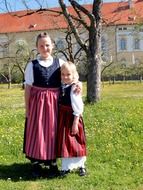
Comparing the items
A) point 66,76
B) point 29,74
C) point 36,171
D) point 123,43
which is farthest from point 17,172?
point 123,43

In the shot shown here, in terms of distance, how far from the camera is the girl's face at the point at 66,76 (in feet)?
19.2

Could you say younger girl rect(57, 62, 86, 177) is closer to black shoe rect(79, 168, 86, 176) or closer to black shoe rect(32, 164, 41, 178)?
black shoe rect(79, 168, 86, 176)

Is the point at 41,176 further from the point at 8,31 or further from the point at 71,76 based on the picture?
the point at 8,31

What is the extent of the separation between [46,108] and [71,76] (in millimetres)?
497

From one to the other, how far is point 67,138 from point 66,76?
29.9 inches

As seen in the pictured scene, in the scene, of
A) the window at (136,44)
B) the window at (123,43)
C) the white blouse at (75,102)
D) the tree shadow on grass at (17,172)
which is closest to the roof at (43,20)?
the window at (123,43)

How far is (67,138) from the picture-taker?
232 inches

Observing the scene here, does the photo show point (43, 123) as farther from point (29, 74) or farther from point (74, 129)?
point (29, 74)

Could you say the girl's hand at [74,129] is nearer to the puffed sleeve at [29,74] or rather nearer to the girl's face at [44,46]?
the puffed sleeve at [29,74]

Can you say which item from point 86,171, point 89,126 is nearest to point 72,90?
point 86,171

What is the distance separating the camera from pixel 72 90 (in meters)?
5.88

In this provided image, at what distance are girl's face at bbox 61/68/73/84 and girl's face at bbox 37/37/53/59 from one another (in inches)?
11.5

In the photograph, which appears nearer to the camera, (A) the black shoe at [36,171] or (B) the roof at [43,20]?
(A) the black shoe at [36,171]

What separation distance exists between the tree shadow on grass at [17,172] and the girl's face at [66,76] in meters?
1.24
